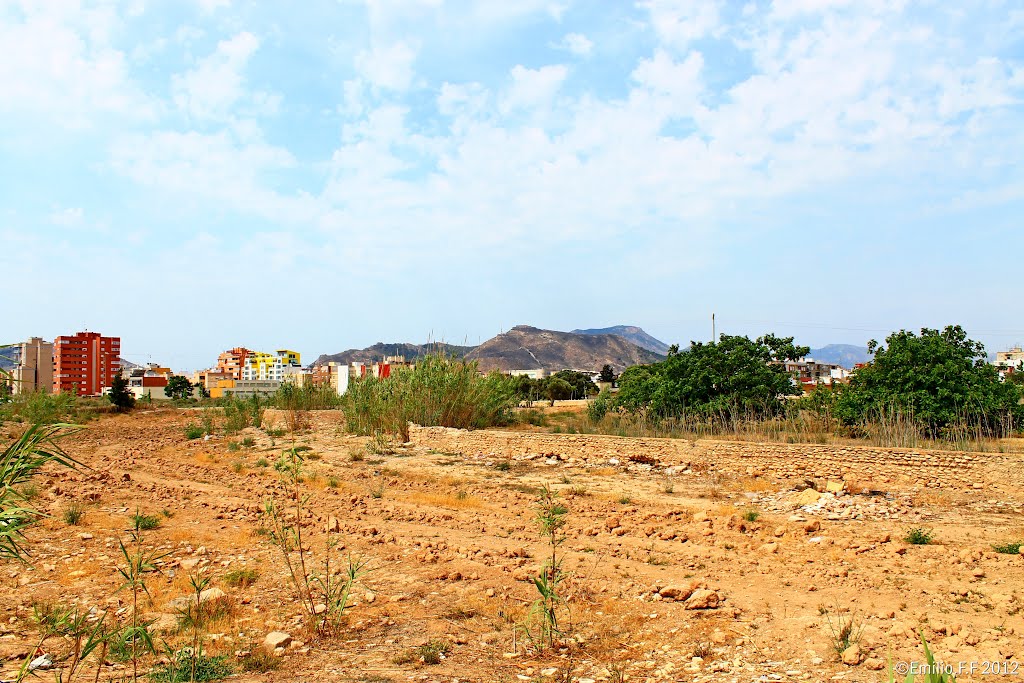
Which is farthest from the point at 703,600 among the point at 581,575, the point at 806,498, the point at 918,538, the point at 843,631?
the point at 806,498

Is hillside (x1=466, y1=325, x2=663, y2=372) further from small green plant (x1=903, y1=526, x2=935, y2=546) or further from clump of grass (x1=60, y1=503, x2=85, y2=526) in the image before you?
small green plant (x1=903, y1=526, x2=935, y2=546)

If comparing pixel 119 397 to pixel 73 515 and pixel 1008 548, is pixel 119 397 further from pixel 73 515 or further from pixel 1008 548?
pixel 1008 548

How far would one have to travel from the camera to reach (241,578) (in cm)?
550

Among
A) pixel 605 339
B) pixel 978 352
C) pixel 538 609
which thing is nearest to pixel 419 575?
pixel 538 609

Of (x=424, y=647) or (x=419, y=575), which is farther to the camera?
(x=419, y=575)

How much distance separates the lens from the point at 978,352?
14.2 meters

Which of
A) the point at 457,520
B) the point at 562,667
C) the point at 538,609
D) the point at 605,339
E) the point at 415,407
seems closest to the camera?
the point at 562,667

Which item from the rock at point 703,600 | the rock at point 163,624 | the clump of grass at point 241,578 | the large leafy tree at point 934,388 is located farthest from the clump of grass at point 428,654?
the large leafy tree at point 934,388

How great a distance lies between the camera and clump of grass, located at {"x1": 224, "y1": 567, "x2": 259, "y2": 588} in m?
5.41

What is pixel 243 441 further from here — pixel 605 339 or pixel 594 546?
pixel 605 339

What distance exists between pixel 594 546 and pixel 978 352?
12.0 metres

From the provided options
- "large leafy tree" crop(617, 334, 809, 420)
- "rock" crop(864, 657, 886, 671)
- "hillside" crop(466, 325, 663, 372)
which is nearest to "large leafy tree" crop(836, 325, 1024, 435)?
"large leafy tree" crop(617, 334, 809, 420)

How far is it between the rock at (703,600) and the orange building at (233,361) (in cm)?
12074

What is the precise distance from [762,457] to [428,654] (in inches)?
328
